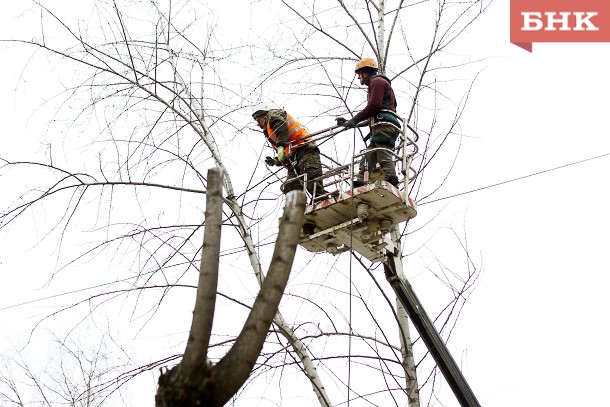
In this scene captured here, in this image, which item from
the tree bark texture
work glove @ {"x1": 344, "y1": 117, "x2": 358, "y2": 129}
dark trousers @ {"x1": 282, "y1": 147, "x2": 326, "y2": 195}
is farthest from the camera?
dark trousers @ {"x1": 282, "y1": 147, "x2": 326, "y2": 195}

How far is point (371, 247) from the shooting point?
7.68 m

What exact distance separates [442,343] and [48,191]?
141 inches

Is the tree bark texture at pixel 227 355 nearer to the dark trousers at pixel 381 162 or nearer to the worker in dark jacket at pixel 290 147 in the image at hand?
the dark trousers at pixel 381 162

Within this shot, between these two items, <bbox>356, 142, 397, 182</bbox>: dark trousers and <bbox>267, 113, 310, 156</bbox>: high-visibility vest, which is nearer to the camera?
<bbox>356, 142, 397, 182</bbox>: dark trousers

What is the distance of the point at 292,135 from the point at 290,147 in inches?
5.6

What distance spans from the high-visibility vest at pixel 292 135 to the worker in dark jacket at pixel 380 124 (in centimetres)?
59

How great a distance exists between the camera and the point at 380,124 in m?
7.83

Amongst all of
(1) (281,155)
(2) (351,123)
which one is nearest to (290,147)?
(1) (281,155)

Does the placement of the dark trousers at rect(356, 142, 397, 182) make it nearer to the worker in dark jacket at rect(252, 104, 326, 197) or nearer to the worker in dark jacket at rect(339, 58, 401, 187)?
the worker in dark jacket at rect(339, 58, 401, 187)

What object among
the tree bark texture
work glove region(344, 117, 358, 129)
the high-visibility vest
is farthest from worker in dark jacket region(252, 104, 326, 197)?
the tree bark texture

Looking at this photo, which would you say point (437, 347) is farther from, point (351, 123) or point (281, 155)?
point (281, 155)

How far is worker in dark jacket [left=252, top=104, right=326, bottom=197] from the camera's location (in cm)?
821

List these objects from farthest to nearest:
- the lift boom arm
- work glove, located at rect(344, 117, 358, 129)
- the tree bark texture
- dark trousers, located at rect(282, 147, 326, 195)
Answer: dark trousers, located at rect(282, 147, 326, 195) → work glove, located at rect(344, 117, 358, 129) → the lift boom arm → the tree bark texture

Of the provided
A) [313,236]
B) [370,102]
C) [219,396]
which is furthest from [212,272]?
[370,102]
